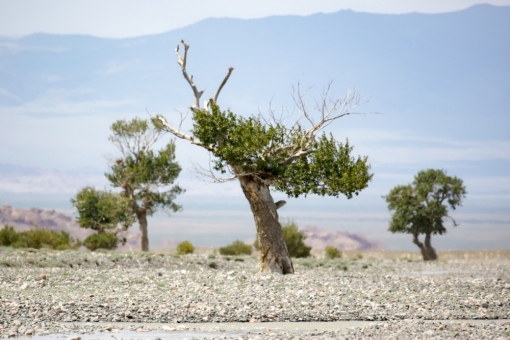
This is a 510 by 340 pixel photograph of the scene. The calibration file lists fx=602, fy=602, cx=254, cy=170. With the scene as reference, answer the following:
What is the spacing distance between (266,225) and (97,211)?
83.8ft

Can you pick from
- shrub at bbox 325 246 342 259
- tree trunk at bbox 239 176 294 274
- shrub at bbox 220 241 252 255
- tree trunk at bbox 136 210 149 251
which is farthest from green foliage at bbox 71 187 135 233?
tree trunk at bbox 239 176 294 274

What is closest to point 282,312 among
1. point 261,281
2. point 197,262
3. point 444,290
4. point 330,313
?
point 330,313

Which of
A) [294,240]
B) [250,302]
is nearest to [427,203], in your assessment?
[294,240]

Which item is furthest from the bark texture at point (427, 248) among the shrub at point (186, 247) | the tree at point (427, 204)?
the shrub at point (186, 247)

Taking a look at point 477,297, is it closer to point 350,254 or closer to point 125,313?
point 125,313

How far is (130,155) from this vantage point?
41312 mm

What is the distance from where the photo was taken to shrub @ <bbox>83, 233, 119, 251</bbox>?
39.6 meters

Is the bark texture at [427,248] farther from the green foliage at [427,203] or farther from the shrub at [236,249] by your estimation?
the shrub at [236,249]

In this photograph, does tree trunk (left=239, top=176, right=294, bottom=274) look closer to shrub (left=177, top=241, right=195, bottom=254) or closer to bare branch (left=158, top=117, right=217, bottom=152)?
bare branch (left=158, top=117, right=217, bottom=152)

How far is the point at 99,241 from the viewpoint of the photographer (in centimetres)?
3953

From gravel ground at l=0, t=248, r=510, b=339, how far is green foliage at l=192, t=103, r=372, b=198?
3452mm

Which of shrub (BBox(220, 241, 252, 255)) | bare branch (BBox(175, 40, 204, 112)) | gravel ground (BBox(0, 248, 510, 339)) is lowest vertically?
gravel ground (BBox(0, 248, 510, 339))

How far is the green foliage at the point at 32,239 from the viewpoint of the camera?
117 ft

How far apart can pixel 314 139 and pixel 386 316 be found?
968cm
